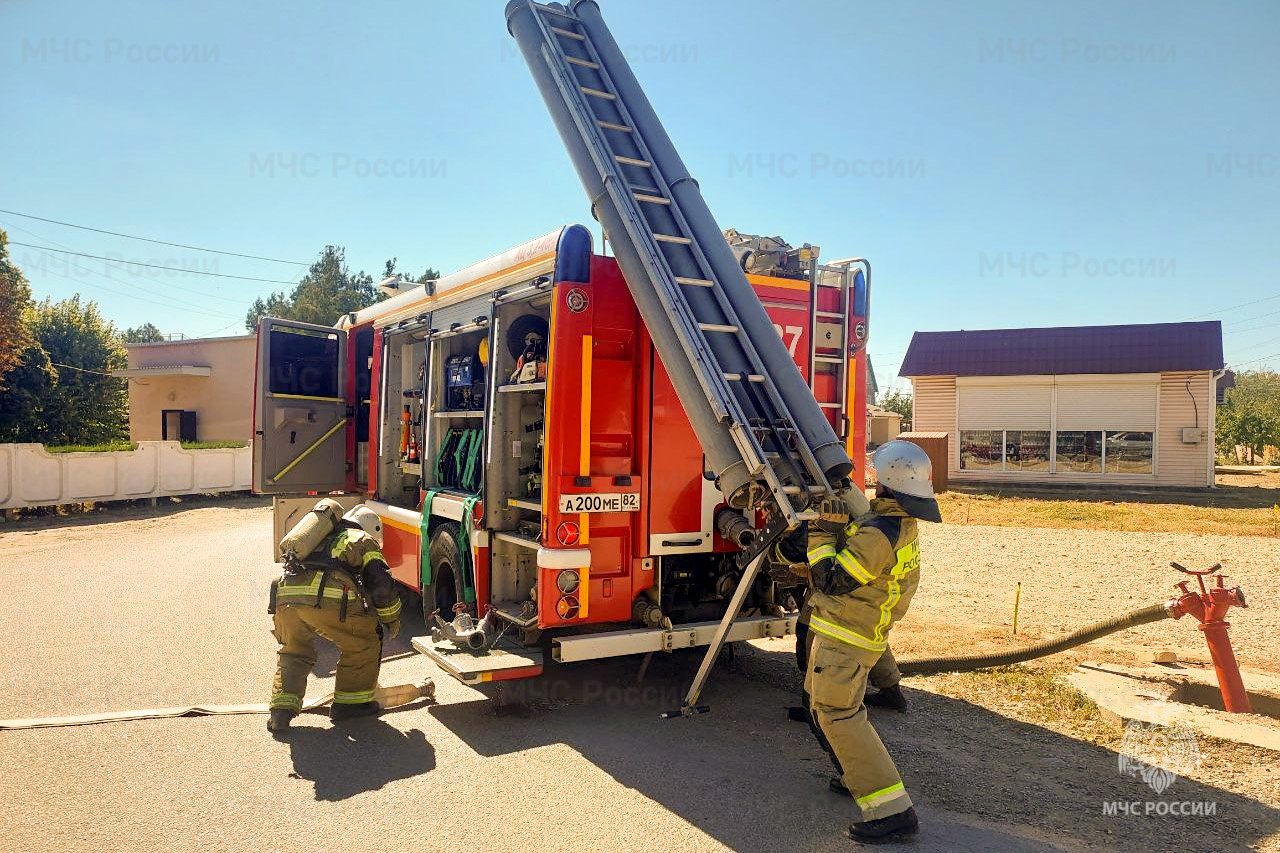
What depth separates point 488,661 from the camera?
195 inches

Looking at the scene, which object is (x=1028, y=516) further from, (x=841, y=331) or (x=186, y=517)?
(x=186, y=517)

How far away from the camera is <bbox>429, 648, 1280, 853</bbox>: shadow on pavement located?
3.66m

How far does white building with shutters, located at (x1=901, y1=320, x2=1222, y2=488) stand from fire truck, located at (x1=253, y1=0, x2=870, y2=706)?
2026cm

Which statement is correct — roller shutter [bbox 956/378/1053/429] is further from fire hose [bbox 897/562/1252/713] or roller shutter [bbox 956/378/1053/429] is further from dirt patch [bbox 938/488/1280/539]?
fire hose [bbox 897/562/1252/713]

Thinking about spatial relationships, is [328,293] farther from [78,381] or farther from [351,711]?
[351,711]

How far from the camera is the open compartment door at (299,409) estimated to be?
8.13 metres

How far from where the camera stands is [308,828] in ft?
12.2

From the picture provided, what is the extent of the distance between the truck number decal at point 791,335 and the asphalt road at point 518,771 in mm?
2428

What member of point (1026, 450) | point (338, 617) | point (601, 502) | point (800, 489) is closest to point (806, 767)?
point (800, 489)

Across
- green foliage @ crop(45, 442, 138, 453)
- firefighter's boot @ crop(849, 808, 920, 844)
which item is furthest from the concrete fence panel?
firefighter's boot @ crop(849, 808, 920, 844)

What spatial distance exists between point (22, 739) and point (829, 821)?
463 cm

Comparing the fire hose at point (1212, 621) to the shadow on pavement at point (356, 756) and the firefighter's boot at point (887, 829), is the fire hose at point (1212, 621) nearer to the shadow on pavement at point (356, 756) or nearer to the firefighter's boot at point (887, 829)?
the firefighter's boot at point (887, 829)

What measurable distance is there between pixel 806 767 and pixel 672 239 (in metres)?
3.20

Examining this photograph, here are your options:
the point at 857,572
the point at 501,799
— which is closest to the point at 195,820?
the point at 501,799
